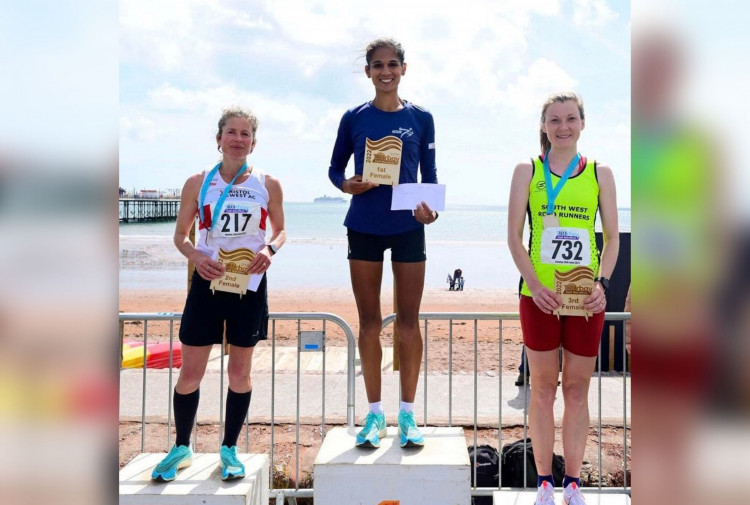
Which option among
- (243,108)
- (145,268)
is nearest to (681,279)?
(243,108)

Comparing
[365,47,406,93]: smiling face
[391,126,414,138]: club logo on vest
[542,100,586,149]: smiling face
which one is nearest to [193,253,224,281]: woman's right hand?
[391,126,414,138]: club logo on vest

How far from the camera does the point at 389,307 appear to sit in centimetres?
1800

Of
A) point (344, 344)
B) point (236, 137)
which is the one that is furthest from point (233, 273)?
point (344, 344)

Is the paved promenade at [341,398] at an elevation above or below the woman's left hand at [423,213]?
below

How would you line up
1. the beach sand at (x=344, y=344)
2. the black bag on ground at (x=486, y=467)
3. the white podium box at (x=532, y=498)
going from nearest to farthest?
the white podium box at (x=532, y=498) < the black bag on ground at (x=486, y=467) < the beach sand at (x=344, y=344)

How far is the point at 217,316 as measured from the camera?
3197mm

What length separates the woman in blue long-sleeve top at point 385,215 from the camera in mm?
3281

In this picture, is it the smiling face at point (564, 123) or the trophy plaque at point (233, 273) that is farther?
the trophy plaque at point (233, 273)

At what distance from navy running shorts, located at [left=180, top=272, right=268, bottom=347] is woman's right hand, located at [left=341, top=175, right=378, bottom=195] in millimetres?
716

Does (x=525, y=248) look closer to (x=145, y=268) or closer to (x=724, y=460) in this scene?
(x=724, y=460)

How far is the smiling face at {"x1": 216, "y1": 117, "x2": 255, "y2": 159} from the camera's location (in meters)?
3.22

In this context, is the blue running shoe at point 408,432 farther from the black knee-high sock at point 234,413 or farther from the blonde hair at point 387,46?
the blonde hair at point 387,46

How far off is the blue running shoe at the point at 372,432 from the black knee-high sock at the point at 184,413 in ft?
2.94

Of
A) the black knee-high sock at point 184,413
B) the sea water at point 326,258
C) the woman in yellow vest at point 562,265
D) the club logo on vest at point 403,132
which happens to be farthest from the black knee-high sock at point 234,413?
the sea water at point 326,258
